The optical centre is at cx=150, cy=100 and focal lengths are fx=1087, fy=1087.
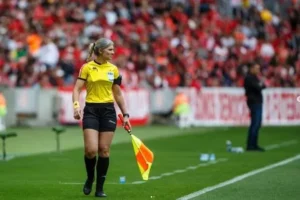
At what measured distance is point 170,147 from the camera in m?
26.7

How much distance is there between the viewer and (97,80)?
1480 cm

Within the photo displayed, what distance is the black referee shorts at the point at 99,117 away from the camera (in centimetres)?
1476

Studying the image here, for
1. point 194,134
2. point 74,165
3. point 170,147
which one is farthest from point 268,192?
point 194,134

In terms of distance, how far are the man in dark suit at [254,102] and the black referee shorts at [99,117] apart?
10.7 meters

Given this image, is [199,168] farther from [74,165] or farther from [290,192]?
[290,192]

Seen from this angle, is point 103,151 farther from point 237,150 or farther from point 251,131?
point 251,131

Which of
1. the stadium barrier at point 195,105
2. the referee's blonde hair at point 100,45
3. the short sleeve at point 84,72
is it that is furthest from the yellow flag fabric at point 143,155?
the stadium barrier at point 195,105

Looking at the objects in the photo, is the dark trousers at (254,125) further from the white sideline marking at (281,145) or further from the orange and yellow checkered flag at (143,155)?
the orange and yellow checkered flag at (143,155)

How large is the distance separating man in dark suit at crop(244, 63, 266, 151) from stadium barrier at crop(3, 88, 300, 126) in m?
12.7

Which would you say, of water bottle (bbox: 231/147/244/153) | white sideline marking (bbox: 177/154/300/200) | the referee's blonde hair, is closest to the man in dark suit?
water bottle (bbox: 231/147/244/153)

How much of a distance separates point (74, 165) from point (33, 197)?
20.0 feet

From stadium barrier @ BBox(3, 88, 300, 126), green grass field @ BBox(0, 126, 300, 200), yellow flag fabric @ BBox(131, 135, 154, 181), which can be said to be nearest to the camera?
green grass field @ BBox(0, 126, 300, 200)

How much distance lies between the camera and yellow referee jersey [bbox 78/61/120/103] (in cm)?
1483

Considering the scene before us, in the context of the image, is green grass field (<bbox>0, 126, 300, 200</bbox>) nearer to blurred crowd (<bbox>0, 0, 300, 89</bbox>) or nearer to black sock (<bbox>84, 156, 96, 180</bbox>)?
black sock (<bbox>84, 156, 96, 180</bbox>)
